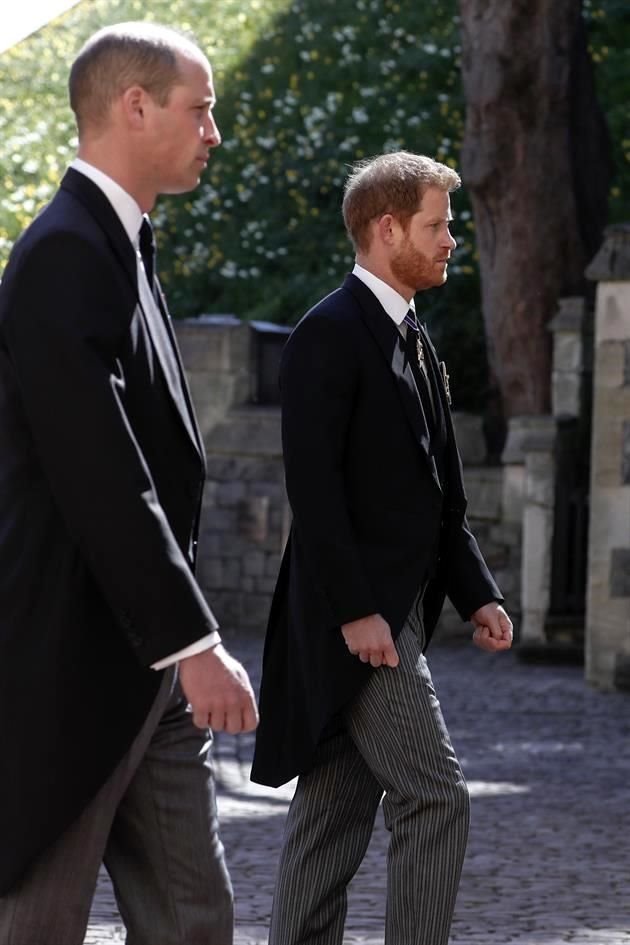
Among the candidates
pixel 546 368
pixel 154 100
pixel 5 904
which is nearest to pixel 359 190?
pixel 154 100

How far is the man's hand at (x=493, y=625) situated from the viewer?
4.48 meters

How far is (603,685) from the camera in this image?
12039mm

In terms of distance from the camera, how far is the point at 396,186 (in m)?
4.28

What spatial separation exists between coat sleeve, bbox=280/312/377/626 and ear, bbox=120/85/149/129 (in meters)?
1.14

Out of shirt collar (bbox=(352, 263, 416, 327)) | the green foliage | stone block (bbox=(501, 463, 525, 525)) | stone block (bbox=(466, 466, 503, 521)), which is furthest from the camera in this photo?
the green foliage

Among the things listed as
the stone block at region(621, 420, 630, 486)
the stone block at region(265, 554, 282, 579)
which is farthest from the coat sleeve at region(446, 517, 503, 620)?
the stone block at region(265, 554, 282, 579)

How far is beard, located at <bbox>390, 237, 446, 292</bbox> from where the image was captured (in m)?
4.30

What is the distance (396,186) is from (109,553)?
156 centimetres

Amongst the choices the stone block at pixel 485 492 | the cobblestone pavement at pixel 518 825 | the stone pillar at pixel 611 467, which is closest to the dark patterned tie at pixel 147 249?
the cobblestone pavement at pixel 518 825

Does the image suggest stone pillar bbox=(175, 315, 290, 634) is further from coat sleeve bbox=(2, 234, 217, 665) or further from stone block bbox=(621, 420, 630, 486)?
coat sleeve bbox=(2, 234, 217, 665)

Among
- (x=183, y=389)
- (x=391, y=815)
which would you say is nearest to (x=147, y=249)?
(x=183, y=389)

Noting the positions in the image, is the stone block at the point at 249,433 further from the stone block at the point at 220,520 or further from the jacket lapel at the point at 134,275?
the jacket lapel at the point at 134,275

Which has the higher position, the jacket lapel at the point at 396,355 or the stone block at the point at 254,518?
the jacket lapel at the point at 396,355

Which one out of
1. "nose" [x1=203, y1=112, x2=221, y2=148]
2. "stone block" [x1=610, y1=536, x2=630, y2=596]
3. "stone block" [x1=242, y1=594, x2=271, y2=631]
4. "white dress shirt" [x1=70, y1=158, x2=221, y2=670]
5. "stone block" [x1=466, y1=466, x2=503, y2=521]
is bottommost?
"stone block" [x1=242, y1=594, x2=271, y2=631]
